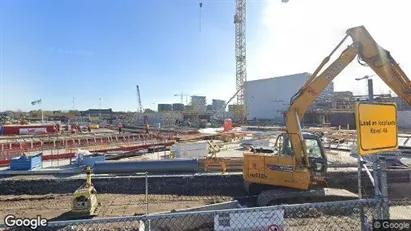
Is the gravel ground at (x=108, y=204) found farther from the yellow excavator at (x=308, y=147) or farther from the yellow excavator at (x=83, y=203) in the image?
the yellow excavator at (x=308, y=147)

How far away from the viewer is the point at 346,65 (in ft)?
33.7

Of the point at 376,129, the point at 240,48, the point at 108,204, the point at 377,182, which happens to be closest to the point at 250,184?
the point at 108,204

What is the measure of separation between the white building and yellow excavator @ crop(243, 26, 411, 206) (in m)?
61.0

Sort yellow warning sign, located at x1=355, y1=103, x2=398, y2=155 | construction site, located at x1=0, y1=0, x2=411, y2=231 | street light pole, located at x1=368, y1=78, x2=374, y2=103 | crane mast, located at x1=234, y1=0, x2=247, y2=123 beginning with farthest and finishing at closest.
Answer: crane mast, located at x1=234, y1=0, x2=247, y2=123
construction site, located at x1=0, y1=0, x2=411, y2=231
street light pole, located at x1=368, y1=78, x2=374, y2=103
yellow warning sign, located at x1=355, y1=103, x2=398, y2=155

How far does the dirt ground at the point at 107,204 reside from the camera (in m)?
10.5

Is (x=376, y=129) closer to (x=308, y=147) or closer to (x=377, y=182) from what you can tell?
(x=377, y=182)

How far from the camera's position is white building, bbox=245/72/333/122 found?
71938mm

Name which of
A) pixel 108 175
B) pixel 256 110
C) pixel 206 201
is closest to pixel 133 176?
pixel 108 175

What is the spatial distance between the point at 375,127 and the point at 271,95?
74.7 meters

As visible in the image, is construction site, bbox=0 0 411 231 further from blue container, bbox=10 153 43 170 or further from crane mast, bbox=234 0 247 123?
crane mast, bbox=234 0 247 123

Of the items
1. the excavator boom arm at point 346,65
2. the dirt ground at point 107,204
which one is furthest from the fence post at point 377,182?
the dirt ground at point 107,204

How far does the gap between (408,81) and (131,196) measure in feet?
35.5

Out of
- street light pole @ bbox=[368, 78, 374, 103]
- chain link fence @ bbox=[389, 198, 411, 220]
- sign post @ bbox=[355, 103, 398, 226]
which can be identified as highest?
street light pole @ bbox=[368, 78, 374, 103]

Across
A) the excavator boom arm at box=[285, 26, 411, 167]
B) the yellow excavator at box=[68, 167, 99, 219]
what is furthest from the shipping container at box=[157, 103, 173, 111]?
the yellow excavator at box=[68, 167, 99, 219]
